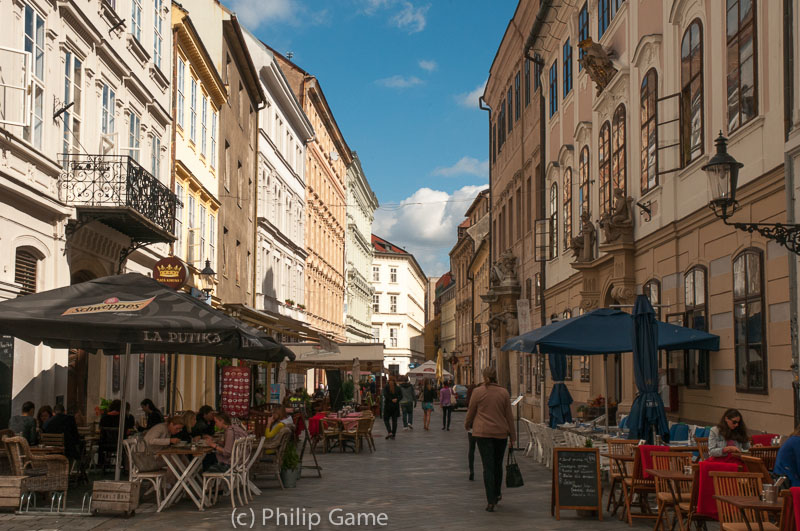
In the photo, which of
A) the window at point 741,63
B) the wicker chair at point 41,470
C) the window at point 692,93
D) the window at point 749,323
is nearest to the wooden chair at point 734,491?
the window at point 749,323

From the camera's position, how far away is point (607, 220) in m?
21.3

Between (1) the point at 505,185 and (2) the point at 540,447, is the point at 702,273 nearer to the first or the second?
(2) the point at 540,447

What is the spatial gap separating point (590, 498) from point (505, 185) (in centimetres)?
3159

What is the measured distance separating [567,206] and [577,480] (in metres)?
18.0

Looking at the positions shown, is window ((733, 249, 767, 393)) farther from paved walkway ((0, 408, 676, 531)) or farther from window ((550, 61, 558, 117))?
window ((550, 61, 558, 117))

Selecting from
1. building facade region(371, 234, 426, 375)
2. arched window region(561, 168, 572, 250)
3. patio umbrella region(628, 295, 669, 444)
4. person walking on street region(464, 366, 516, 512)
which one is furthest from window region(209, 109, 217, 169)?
building facade region(371, 234, 426, 375)

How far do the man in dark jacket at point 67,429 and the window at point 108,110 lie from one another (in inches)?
288

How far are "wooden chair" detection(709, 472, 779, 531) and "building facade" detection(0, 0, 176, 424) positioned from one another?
10231 millimetres

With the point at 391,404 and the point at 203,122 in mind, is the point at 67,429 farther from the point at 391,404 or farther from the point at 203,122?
the point at 203,122

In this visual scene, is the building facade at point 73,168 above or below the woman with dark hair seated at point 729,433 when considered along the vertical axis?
above

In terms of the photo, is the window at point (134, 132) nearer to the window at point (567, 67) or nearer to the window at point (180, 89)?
the window at point (180, 89)

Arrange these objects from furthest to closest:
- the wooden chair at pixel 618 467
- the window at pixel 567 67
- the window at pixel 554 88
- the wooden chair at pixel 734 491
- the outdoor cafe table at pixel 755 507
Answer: the window at pixel 554 88 → the window at pixel 567 67 → the wooden chair at pixel 618 467 → the wooden chair at pixel 734 491 → the outdoor cafe table at pixel 755 507

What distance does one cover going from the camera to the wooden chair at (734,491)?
745 centimetres

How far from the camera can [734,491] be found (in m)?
8.05
